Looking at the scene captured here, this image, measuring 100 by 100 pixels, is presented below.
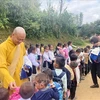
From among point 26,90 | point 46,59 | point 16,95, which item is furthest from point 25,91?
point 46,59

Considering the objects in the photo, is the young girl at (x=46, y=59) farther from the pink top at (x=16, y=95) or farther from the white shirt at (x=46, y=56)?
the pink top at (x=16, y=95)

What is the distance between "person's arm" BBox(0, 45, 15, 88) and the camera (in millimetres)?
3448

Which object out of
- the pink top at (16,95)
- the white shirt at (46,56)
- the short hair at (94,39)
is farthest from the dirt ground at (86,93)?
the pink top at (16,95)

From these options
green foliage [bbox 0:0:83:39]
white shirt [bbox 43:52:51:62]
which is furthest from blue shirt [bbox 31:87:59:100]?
green foliage [bbox 0:0:83:39]

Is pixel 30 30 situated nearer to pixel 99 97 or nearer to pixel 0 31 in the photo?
pixel 0 31

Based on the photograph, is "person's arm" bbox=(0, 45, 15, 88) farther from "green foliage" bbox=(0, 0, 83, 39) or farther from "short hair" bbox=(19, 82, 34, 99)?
"green foliage" bbox=(0, 0, 83, 39)

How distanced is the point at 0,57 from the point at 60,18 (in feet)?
93.0

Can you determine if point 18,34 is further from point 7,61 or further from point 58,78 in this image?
point 58,78

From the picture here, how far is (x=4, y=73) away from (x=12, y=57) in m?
0.38

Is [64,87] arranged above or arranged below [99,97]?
above

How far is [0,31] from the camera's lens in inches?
764

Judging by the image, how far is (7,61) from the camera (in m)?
3.82

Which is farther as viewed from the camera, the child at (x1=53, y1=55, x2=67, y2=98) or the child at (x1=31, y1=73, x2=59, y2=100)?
the child at (x1=53, y1=55, x2=67, y2=98)

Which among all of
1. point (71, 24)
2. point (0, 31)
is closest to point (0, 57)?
point (0, 31)
